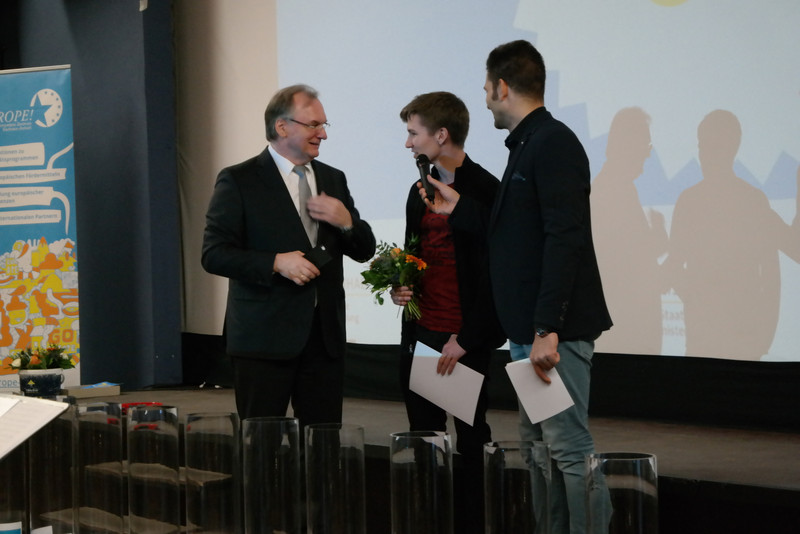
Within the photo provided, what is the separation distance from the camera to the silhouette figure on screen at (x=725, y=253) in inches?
143

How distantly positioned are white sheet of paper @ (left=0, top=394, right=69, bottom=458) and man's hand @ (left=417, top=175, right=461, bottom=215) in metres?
1.51

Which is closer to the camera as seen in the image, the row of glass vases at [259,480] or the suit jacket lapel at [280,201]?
the row of glass vases at [259,480]

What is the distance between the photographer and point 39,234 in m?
5.85

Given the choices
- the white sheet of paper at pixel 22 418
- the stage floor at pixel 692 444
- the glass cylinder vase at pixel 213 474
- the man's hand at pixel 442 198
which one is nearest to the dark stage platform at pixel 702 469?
the stage floor at pixel 692 444

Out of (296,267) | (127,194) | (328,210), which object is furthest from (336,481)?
(127,194)

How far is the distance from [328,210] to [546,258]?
2.29 feet

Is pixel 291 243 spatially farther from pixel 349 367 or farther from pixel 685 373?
pixel 349 367

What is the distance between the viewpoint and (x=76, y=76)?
6.57m

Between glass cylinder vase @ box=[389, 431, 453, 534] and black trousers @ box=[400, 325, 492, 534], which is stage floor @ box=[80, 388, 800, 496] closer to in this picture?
black trousers @ box=[400, 325, 492, 534]

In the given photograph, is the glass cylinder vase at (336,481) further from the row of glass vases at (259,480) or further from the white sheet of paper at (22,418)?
the white sheet of paper at (22,418)

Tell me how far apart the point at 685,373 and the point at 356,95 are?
2.46 metres

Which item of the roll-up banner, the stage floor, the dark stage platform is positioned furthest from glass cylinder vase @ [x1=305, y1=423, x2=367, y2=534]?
the roll-up banner

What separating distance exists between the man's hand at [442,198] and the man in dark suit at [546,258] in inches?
8.9

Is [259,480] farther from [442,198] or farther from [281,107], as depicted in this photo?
[281,107]
